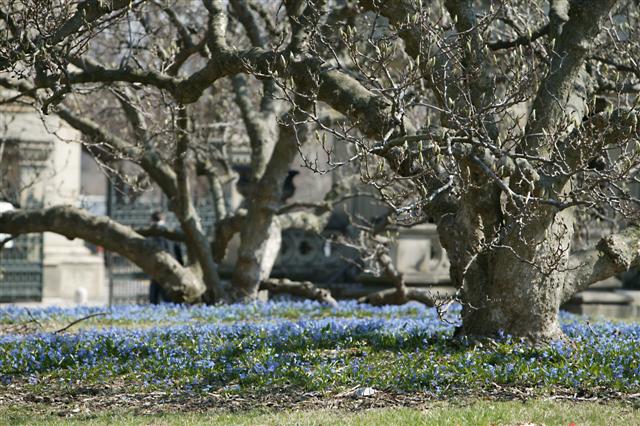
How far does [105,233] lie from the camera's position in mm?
15477

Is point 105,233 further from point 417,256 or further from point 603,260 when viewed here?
point 603,260

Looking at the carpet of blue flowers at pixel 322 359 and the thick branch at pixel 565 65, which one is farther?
the thick branch at pixel 565 65

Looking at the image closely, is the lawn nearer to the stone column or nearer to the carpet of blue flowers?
the carpet of blue flowers

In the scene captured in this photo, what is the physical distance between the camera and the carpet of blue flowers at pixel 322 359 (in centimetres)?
855

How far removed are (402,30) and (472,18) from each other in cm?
73

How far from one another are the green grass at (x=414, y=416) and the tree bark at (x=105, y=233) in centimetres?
739

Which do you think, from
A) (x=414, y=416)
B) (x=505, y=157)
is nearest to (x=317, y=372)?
(x=414, y=416)

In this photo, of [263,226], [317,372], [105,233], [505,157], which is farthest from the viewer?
[263,226]

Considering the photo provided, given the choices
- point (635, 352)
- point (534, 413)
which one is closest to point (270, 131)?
point (635, 352)

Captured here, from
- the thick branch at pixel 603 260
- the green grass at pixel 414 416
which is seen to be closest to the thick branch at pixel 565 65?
the thick branch at pixel 603 260

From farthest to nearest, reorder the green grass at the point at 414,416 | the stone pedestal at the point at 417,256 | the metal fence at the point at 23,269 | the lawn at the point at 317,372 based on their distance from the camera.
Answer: the metal fence at the point at 23,269 → the stone pedestal at the point at 417,256 → the lawn at the point at 317,372 → the green grass at the point at 414,416

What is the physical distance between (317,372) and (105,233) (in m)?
7.45

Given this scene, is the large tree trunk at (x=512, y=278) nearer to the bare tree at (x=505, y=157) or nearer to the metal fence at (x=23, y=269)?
the bare tree at (x=505, y=157)

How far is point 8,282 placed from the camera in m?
24.2
